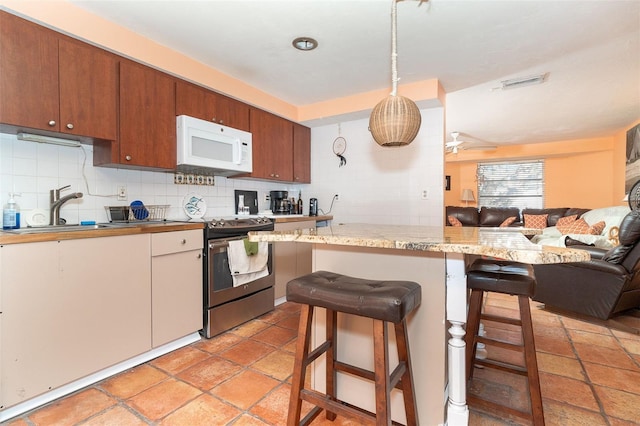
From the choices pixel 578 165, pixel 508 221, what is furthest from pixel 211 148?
pixel 578 165

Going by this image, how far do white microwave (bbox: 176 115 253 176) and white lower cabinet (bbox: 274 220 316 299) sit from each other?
74cm

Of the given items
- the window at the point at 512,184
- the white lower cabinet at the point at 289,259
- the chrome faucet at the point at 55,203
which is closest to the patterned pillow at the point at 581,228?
the window at the point at 512,184

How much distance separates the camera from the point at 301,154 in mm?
3893

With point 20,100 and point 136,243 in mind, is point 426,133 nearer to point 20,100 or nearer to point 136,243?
point 136,243

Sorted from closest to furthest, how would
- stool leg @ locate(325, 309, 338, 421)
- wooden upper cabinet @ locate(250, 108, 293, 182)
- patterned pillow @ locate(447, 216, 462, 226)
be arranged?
1. stool leg @ locate(325, 309, 338, 421)
2. wooden upper cabinet @ locate(250, 108, 293, 182)
3. patterned pillow @ locate(447, 216, 462, 226)

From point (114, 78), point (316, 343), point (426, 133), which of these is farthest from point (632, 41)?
point (114, 78)

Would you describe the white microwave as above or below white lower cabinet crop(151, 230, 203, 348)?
above

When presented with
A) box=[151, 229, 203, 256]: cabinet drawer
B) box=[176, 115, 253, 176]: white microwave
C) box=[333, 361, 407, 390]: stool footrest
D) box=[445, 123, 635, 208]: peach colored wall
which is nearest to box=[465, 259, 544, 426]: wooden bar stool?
box=[333, 361, 407, 390]: stool footrest

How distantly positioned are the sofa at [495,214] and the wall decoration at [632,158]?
102 centimetres

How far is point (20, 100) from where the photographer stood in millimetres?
1668

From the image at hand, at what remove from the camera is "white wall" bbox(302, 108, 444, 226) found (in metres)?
3.22

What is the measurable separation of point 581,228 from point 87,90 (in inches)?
233

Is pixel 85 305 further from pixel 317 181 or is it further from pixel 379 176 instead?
pixel 379 176

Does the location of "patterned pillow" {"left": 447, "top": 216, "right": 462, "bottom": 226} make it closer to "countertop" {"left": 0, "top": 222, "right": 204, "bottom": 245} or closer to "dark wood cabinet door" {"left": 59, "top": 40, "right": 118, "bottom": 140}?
"countertop" {"left": 0, "top": 222, "right": 204, "bottom": 245}
